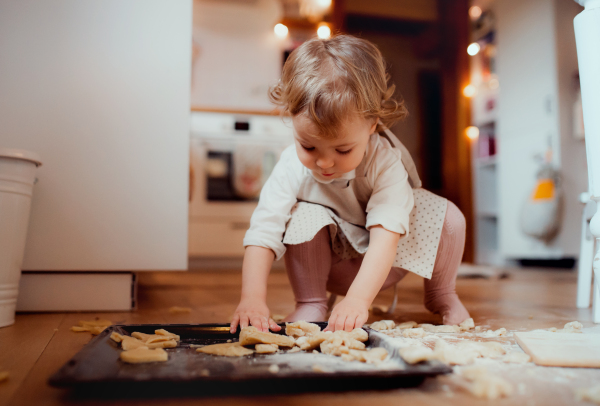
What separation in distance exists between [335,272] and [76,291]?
2.06 feet

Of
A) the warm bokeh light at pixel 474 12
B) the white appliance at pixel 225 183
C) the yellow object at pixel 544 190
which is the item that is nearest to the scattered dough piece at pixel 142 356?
the white appliance at pixel 225 183

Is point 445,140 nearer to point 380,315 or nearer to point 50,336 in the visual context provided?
point 380,315

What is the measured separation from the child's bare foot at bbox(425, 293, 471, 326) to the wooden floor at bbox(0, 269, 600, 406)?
0.12 ft

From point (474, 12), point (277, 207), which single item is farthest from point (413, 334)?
point (474, 12)

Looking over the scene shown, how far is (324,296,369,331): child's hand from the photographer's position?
26.9 inches

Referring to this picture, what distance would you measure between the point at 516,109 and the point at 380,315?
254cm

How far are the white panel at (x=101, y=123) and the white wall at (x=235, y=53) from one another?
198 centimetres

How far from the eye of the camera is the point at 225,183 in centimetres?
285

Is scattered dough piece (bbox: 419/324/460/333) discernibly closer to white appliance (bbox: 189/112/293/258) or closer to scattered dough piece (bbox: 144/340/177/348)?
scattered dough piece (bbox: 144/340/177/348)

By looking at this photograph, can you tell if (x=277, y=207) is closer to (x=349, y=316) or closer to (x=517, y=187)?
(x=349, y=316)

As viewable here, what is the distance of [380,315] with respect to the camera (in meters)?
1.04

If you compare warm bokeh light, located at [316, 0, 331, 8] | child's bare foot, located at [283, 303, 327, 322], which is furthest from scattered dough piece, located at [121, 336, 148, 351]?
warm bokeh light, located at [316, 0, 331, 8]

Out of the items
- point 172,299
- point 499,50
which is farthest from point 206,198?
point 499,50

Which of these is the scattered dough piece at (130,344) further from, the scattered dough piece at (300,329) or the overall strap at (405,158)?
the overall strap at (405,158)
